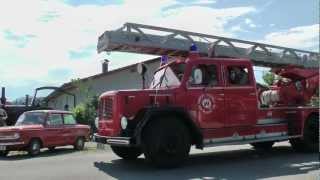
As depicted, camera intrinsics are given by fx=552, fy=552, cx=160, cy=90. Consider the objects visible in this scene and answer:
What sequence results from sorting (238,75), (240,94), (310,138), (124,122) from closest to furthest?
(124,122), (240,94), (238,75), (310,138)

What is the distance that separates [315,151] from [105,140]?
629 centimetres

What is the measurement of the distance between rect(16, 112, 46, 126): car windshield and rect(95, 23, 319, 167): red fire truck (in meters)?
4.85

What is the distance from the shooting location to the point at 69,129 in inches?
765

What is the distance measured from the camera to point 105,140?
520 inches

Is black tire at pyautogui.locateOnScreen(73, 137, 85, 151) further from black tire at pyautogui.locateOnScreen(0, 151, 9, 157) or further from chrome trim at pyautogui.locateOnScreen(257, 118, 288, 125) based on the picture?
chrome trim at pyautogui.locateOnScreen(257, 118, 288, 125)

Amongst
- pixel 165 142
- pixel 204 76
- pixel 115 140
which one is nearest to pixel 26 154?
pixel 115 140

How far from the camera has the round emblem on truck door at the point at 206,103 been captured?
13305 mm

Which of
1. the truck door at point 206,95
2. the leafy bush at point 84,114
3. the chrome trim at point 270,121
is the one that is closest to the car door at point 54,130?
the truck door at point 206,95

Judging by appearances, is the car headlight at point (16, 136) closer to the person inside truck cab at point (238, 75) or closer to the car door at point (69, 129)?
the car door at point (69, 129)

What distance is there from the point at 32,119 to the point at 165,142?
24.8 feet

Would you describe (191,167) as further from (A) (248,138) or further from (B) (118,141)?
(A) (248,138)

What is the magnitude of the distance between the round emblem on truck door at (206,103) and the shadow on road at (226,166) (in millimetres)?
1356

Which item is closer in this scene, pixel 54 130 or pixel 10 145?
pixel 10 145

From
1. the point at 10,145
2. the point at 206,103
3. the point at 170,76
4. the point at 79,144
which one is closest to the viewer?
the point at 206,103
